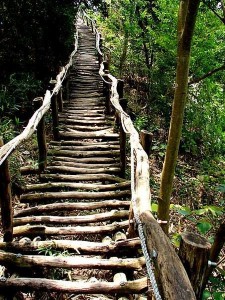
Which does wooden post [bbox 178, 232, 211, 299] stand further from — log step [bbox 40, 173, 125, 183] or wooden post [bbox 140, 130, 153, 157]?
log step [bbox 40, 173, 125, 183]

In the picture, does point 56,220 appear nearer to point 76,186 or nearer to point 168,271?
point 76,186

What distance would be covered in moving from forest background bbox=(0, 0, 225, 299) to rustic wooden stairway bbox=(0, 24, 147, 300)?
991 mm

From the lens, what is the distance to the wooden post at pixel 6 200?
3.07m

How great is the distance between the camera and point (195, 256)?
Result: 1352 millimetres

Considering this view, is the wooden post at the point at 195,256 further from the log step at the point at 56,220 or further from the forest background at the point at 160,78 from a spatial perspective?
the forest background at the point at 160,78

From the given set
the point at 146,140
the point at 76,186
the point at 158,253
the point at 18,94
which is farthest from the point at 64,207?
the point at 18,94

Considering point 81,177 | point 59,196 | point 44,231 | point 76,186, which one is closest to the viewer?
point 44,231

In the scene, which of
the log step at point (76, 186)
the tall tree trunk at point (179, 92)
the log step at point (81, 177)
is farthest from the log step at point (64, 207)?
the log step at point (81, 177)

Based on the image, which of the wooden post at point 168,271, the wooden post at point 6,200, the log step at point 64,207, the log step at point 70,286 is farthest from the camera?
the log step at point 64,207

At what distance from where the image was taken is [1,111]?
7.88m

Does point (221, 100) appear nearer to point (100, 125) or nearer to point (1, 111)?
point (100, 125)

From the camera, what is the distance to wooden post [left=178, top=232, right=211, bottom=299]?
4.36 ft

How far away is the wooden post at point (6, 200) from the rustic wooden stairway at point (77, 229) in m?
0.14

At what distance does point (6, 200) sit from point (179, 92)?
2.11 meters
